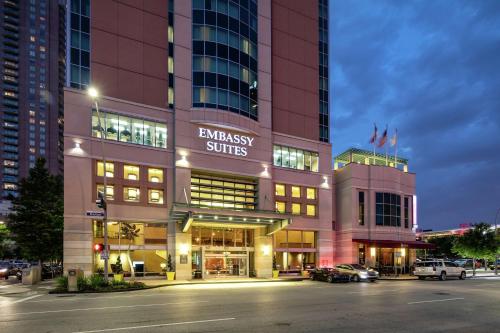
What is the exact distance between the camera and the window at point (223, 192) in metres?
41.8

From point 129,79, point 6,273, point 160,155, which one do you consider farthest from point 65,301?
point 6,273

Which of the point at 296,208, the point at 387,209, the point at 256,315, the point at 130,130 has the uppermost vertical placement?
the point at 130,130

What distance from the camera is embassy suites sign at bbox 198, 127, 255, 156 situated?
4136 cm

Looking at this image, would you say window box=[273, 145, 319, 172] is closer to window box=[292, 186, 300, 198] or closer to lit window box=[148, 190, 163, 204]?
window box=[292, 186, 300, 198]

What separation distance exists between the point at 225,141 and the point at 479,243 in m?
30.8

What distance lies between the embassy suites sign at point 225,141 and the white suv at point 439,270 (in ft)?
65.2

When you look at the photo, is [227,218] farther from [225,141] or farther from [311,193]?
[311,193]

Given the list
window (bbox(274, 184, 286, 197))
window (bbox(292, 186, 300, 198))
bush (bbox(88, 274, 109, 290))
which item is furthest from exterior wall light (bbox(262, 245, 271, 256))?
bush (bbox(88, 274, 109, 290))

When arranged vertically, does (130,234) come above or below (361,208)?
below

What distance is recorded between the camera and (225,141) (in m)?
42.4

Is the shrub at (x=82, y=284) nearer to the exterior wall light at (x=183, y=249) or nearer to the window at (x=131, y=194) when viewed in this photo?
the window at (x=131, y=194)

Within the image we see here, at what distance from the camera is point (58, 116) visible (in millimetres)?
190250

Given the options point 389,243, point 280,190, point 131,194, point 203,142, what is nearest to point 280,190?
point 280,190

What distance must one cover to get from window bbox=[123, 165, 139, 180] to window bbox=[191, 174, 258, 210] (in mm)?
5503
